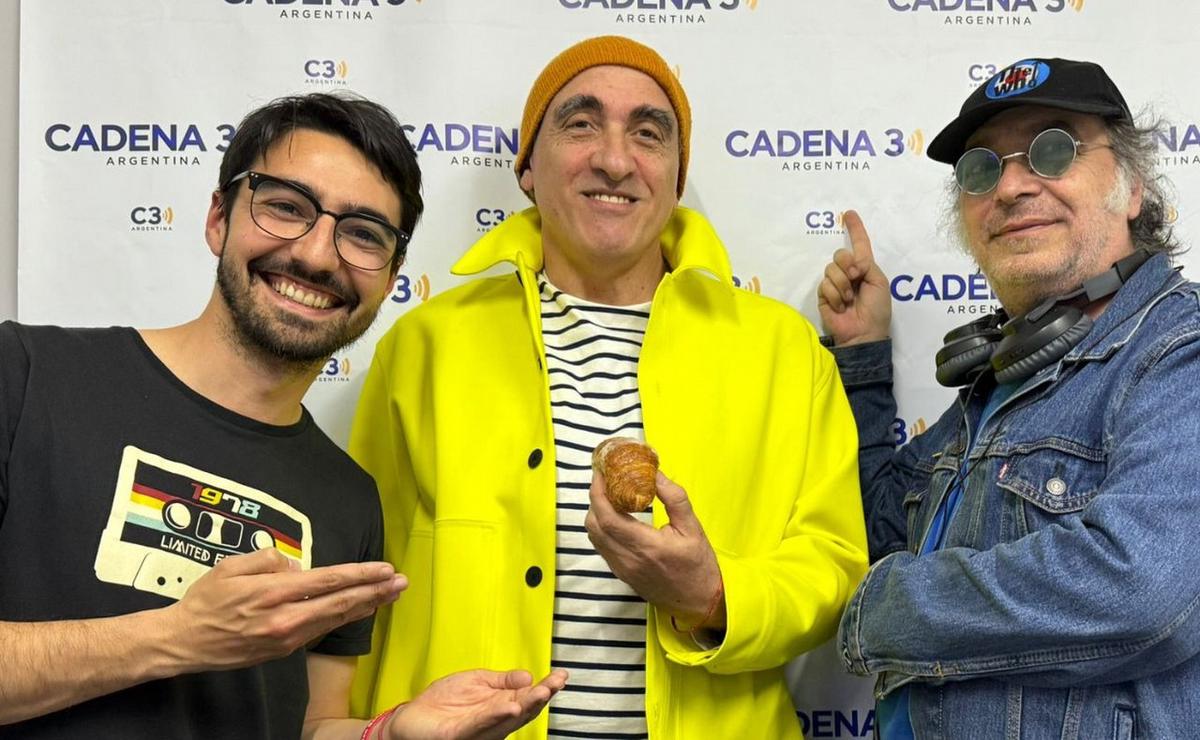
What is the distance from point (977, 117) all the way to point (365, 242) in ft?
3.67

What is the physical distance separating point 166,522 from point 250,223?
48 cm

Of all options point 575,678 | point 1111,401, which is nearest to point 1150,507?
point 1111,401

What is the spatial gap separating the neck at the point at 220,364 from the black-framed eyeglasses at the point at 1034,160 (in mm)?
1238

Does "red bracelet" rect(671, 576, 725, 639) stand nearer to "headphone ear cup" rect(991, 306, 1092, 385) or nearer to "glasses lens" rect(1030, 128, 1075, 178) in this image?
"headphone ear cup" rect(991, 306, 1092, 385)

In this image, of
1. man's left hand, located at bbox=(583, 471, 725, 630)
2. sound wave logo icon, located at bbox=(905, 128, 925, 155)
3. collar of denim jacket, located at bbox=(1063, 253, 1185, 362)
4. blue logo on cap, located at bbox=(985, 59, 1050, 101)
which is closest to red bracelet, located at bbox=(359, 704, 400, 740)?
man's left hand, located at bbox=(583, 471, 725, 630)

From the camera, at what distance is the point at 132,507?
1433 millimetres

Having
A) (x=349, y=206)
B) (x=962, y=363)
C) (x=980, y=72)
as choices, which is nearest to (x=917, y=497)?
(x=962, y=363)

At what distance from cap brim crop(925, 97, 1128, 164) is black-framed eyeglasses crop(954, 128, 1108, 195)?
0.05 metres

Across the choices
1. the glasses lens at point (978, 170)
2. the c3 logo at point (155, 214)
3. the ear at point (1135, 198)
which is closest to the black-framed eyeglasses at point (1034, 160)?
the glasses lens at point (978, 170)

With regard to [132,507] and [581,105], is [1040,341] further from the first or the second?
[132,507]

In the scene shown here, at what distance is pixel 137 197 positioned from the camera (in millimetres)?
2369

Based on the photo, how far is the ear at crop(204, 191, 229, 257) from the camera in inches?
65.3

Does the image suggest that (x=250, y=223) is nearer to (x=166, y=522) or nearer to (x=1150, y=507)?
(x=166, y=522)

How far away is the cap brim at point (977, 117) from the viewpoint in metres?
1.74
